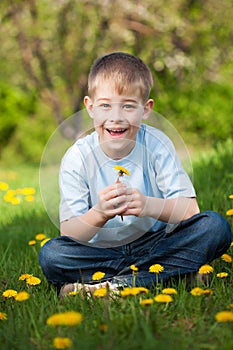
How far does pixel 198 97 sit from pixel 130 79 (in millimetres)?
6634

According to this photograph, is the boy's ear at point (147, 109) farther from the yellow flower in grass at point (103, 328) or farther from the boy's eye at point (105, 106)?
the yellow flower in grass at point (103, 328)

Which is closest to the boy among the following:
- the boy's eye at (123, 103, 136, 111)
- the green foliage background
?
the boy's eye at (123, 103, 136, 111)

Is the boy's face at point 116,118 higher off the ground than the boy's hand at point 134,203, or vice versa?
the boy's face at point 116,118

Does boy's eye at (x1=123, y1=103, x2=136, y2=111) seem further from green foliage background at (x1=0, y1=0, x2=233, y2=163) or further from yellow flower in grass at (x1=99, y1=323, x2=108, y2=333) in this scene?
green foliage background at (x1=0, y1=0, x2=233, y2=163)

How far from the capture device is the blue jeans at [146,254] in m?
2.20

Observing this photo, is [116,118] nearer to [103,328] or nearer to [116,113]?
[116,113]

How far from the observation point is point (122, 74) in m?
2.24

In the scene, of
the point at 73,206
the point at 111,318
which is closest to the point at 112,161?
the point at 73,206

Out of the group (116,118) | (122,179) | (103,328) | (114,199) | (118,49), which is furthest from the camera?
(118,49)

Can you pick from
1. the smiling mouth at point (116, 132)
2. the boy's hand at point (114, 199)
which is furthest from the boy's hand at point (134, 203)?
the smiling mouth at point (116, 132)

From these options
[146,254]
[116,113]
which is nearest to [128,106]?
[116,113]

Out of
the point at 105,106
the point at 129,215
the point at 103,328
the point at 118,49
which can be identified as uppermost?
the point at 118,49

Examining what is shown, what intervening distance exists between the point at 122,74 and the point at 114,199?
0.51m

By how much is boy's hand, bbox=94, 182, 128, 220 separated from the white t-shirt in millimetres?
208
